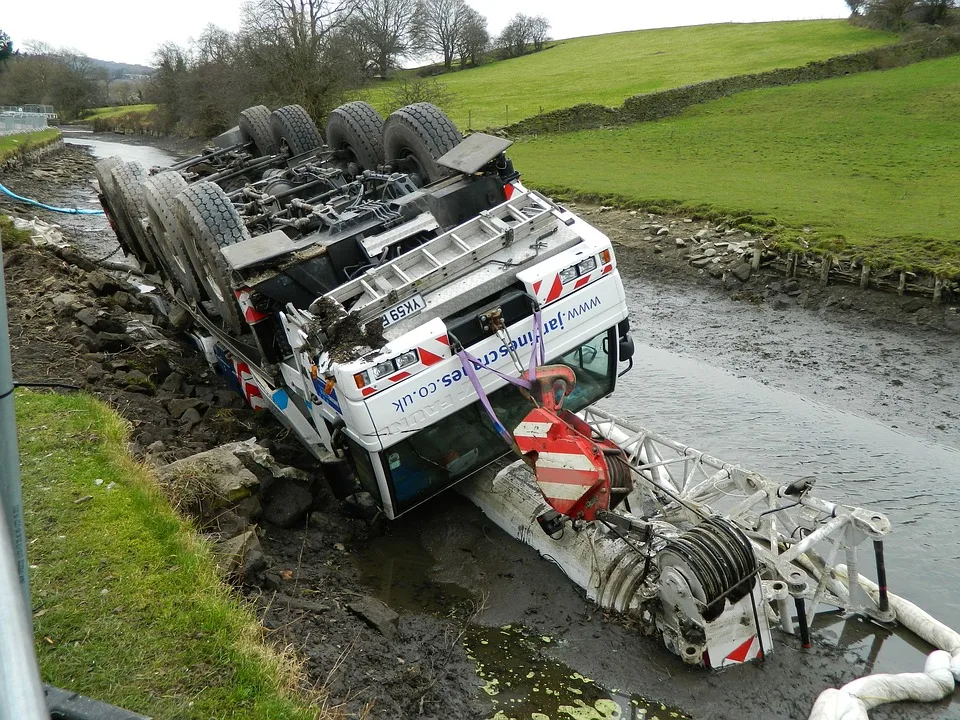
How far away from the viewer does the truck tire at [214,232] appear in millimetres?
7258

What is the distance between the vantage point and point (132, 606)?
4660mm

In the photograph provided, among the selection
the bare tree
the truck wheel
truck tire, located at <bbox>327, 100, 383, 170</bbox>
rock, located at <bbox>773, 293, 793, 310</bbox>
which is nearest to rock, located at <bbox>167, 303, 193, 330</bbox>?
truck tire, located at <bbox>327, 100, 383, 170</bbox>

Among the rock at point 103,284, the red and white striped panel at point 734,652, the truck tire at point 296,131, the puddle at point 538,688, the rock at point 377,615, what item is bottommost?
the puddle at point 538,688

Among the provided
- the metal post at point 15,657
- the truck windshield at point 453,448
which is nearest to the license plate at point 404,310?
the truck windshield at point 453,448

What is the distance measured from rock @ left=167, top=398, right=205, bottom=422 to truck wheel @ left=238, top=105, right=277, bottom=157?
5.72 m

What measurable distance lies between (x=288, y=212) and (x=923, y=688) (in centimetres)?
721

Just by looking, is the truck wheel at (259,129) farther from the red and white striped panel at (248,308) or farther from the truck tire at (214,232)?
the red and white striped panel at (248,308)

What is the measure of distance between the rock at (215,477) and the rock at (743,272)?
11749 mm

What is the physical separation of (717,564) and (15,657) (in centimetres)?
447

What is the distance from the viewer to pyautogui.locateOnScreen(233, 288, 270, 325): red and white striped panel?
6.81m

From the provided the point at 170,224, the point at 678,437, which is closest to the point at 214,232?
the point at 170,224

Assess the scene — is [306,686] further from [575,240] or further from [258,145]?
[258,145]

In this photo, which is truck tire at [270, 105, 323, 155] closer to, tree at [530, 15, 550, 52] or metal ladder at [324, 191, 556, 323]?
metal ladder at [324, 191, 556, 323]

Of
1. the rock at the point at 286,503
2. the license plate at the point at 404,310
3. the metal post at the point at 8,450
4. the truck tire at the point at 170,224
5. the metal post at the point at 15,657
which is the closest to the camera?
the metal post at the point at 15,657
